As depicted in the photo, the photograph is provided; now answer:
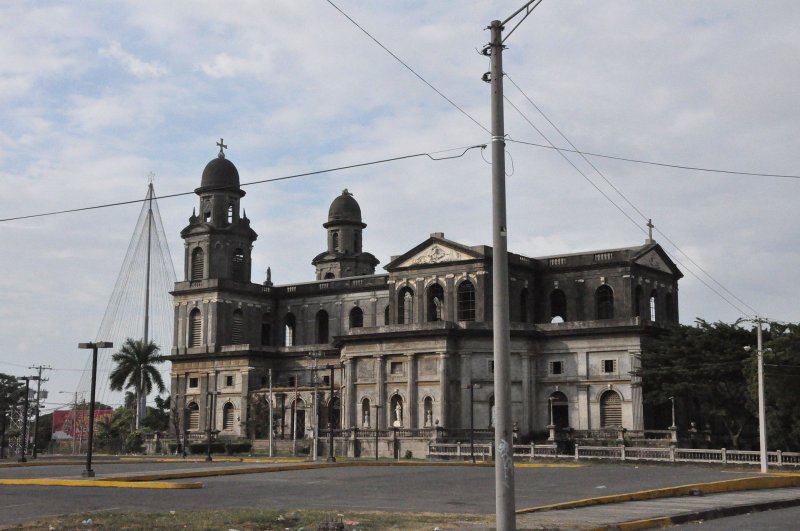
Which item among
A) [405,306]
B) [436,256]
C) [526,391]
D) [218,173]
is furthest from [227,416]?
[526,391]

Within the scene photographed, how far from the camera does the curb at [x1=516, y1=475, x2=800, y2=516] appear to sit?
2393 centimetres

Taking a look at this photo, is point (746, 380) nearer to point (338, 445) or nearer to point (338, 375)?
point (338, 445)

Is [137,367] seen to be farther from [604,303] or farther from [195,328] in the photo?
[604,303]

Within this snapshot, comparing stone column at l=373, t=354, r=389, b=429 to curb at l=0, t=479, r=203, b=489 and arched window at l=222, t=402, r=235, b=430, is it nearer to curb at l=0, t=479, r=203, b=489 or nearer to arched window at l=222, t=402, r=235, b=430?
arched window at l=222, t=402, r=235, b=430

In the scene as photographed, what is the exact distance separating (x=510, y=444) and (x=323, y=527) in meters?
3.87

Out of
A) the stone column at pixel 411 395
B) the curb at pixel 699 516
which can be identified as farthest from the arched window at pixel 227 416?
the curb at pixel 699 516

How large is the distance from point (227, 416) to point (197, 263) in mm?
13685

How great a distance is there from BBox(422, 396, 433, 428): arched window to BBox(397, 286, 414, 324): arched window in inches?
308

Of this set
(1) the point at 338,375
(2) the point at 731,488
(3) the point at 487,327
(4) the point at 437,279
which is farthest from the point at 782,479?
(1) the point at 338,375

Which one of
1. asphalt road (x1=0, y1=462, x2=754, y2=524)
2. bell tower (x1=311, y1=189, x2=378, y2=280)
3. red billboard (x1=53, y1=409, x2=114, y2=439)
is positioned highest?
bell tower (x1=311, y1=189, x2=378, y2=280)

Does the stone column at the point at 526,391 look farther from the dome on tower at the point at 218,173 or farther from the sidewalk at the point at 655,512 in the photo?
the sidewalk at the point at 655,512

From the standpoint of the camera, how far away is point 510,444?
55.0ft

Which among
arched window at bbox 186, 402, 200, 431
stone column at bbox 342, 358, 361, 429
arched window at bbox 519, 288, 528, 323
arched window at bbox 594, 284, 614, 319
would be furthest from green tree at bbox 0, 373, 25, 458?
arched window at bbox 594, 284, 614, 319

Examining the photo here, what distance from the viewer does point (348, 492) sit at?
29.5 meters
